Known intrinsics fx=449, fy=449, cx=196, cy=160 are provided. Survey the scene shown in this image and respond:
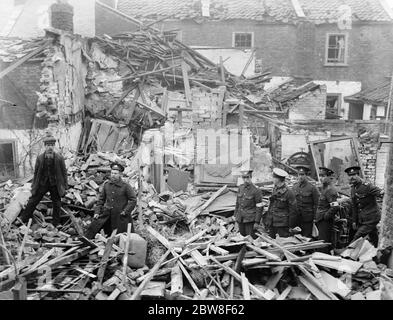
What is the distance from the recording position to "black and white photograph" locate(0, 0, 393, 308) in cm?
617

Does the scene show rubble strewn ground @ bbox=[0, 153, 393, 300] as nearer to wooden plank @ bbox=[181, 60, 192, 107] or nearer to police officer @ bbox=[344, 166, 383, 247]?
police officer @ bbox=[344, 166, 383, 247]

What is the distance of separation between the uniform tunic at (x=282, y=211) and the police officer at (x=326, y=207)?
19.2 inches

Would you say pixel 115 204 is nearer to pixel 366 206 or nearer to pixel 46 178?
pixel 46 178

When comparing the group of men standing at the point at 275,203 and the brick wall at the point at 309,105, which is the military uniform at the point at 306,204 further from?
the brick wall at the point at 309,105

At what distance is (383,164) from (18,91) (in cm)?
1104

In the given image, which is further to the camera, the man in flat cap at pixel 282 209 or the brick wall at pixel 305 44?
the brick wall at pixel 305 44

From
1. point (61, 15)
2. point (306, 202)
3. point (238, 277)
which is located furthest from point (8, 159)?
point (238, 277)

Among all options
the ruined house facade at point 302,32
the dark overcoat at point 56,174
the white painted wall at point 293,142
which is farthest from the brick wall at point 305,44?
the dark overcoat at point 56,174

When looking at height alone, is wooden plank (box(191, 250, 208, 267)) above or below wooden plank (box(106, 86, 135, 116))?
below

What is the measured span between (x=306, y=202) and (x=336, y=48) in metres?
19.9

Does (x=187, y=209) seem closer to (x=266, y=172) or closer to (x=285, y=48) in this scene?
(x=266, y=172)

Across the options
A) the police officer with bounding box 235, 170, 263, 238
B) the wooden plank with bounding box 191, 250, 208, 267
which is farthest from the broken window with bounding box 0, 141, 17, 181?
the wooden plank with bounding box 191, 250, 208, 267

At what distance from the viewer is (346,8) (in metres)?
25.4

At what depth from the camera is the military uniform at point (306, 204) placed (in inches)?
335
